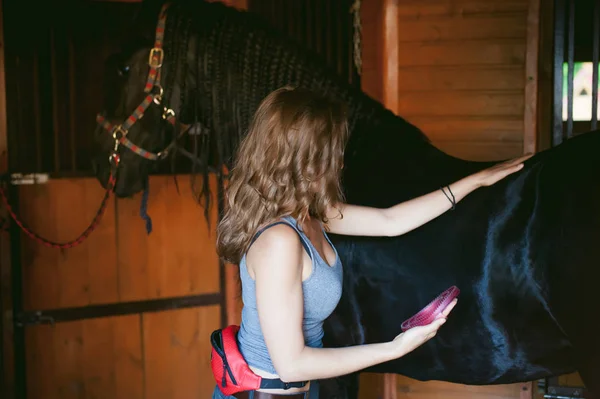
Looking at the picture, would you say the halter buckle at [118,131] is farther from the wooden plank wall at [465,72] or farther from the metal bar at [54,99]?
the wooden plank wall at [465,72]

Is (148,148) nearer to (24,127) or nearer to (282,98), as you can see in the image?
(24,127)

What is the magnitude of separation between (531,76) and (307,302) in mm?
2002

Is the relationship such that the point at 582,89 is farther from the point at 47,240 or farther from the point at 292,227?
A: the point at 47,240

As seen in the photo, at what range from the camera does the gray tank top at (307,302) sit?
51.1 inches

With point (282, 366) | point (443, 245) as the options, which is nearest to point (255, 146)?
point (282, 366)

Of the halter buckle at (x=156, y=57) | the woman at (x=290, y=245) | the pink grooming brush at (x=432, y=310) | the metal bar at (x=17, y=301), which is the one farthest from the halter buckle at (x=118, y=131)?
the pink grooming brush at (x=432, y=310)

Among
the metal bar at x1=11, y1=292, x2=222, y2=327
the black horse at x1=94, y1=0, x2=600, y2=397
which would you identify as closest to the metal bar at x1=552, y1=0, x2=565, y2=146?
the black horse at x1=94, y1=0, x2=600, y2=397

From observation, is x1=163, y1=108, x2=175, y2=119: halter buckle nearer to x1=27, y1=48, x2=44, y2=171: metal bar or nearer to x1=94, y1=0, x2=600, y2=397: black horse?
x1=94, y1=0, x2=600, y2=397: black horse

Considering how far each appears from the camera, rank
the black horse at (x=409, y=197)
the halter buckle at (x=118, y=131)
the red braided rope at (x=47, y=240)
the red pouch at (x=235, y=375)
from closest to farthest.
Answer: the red pouch at (x=235, y=375) < the black horse at (x=409, y=197) < the halter buckle at (x=118, y=131) < the red braided rope at (x=47, y=240)

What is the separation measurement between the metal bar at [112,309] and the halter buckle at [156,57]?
4.64 ft

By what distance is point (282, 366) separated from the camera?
4.08ft

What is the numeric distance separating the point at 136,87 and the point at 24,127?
926mm

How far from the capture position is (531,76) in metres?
2.79

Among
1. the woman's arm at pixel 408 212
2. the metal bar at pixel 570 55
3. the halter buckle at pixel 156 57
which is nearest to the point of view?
the woman's arm at pixel 408 212
